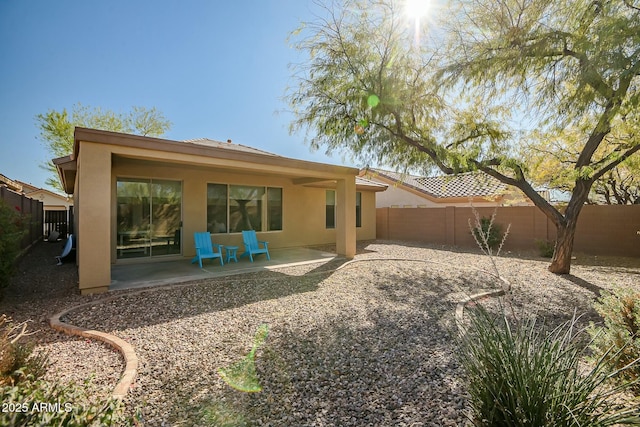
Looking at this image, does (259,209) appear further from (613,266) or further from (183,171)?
(613,266)

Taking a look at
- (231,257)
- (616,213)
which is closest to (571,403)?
(231,257)

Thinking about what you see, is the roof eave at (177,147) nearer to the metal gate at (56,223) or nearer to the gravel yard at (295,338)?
the gravel yard at (295,338)

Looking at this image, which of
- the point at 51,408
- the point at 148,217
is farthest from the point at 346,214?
the point at 51,408

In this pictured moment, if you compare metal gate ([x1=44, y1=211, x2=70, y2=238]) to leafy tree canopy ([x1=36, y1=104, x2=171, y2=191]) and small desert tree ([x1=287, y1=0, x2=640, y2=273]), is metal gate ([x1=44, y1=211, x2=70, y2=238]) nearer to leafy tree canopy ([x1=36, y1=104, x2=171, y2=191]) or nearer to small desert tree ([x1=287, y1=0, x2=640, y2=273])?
leafy tree canopy ([x1=36, y1=104, x2=171, y2=191])

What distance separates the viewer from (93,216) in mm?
5711

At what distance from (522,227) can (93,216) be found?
1480 centimetres

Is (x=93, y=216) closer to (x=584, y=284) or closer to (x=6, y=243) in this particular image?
(x=6, y=243)

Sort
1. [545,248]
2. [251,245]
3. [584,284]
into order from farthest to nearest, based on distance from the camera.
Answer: [545,248] → [251,245] → [584,284]

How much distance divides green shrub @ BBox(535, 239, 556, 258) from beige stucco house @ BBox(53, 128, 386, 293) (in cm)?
714

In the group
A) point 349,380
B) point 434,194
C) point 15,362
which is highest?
point 434,194

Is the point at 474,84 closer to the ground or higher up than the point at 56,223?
higher up

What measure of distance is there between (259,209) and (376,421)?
982 centimetres

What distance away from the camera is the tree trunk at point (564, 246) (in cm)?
789

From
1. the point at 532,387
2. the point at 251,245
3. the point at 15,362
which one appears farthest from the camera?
the point at 251,245
